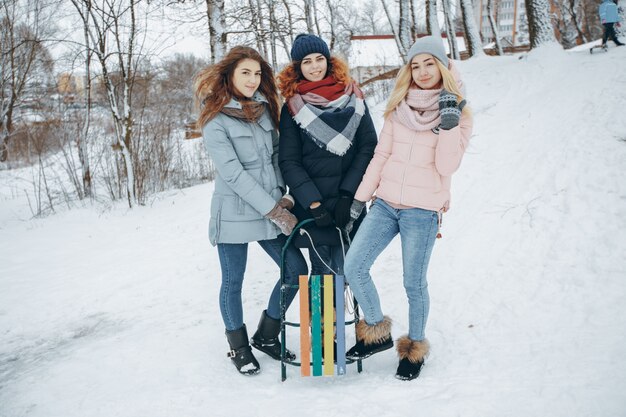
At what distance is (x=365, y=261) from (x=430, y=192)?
22.6 inches

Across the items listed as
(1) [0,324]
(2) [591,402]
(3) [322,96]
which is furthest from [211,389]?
(1) [0,324]

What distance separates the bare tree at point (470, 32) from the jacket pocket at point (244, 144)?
1194cm

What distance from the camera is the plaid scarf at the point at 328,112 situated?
8.30ft

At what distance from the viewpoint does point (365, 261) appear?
8.23 feet

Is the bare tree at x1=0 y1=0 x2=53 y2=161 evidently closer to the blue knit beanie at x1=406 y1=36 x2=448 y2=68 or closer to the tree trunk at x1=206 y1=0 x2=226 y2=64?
the tree trunk at x1=206 y1=0 x2=226 y2=64

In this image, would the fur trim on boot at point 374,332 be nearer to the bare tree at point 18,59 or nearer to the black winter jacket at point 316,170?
the black winter jacket at point 316,170

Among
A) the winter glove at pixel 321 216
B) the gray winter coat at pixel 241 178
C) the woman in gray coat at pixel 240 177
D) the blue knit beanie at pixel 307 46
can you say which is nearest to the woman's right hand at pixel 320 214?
the winter glove at pixel 321 216

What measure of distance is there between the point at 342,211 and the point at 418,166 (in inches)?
21.1

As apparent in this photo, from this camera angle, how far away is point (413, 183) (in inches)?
95.0

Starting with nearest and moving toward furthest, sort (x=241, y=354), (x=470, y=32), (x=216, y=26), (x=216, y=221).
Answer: (x=216, y=221), (x=241, y=354), (x=216, y=26), (x=470, y=32)

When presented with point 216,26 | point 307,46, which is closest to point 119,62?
point 216,26

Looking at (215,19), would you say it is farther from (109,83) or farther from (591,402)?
(591,402)

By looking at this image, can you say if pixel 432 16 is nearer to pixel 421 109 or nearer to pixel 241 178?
pixel 421 109

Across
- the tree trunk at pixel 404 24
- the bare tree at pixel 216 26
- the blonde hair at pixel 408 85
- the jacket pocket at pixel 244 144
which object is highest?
the tree trunk at pixel 404 24
